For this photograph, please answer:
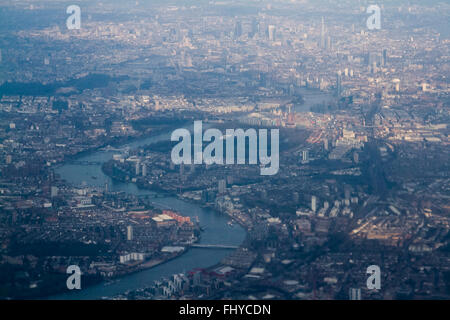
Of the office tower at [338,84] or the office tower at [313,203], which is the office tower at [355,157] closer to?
the office tower at [313,203]

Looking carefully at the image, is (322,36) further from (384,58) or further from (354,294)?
(354,294)

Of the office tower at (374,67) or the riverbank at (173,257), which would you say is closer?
the riverbank at (173,257)

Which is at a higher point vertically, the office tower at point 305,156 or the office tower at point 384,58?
the office tower at point 384,58

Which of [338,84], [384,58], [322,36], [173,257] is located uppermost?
[322,36]

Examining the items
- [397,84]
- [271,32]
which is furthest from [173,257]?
[271,32]

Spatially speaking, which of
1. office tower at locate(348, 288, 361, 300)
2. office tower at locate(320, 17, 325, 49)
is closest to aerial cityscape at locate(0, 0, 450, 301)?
office tower at locate(348, 288, 361, 300)

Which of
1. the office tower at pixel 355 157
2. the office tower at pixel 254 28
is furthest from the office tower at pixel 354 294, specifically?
the office tower at pixel 254 28

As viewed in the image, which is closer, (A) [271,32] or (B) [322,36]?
(B) [322,36]

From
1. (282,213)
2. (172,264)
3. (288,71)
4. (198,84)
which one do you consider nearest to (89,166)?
(282,213)
